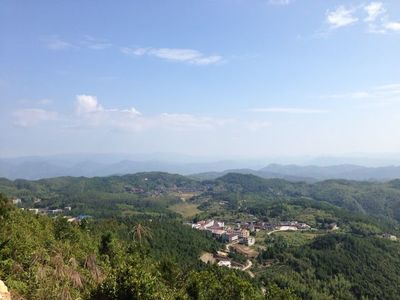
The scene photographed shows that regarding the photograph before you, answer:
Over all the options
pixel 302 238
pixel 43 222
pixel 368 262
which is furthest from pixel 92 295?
pixel 302 238

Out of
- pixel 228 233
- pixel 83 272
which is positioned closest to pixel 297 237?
pixel 228 233

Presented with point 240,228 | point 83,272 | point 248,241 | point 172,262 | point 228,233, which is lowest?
point 240,228

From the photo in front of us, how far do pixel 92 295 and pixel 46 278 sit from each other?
3.62 meters

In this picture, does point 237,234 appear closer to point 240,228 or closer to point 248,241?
point 248,241

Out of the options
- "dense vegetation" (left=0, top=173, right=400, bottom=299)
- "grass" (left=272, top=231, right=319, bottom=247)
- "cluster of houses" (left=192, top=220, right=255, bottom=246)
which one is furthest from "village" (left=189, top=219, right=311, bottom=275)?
"grass" (left=272, top=231, right=319, bottom=247)

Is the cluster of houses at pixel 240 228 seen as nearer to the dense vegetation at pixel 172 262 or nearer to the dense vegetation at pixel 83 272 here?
the dense vegetation at pixel 172 262

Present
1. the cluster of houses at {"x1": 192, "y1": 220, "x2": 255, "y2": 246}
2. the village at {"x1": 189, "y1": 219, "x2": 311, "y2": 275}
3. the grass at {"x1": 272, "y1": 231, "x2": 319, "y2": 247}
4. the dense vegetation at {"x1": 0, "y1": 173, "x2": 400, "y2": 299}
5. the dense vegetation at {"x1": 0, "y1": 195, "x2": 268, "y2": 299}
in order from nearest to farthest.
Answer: the dense vegetation at {"x1": 0, "y1": 195, "x2": 268, "y2": 299} < the dense vegetation at {"x1": 0, "y1": 173, "x2": 400, "y2": 299} < the village at {"x1": 189, "y1": 219, "x2": 311, "y2": 275} < the grass at {"x1": 272, "y1": 231, "x2": 319, "y2": 247} < the cluster of houses at {"x1": 192, "y1": 220, "x2": 255, "y2": 246}

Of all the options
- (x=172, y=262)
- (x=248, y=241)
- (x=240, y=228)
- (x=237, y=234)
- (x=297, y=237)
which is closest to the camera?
(x=172, y=262)

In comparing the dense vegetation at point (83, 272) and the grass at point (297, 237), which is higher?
the dense vegetation at point (83, 272)

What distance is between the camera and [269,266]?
119 m

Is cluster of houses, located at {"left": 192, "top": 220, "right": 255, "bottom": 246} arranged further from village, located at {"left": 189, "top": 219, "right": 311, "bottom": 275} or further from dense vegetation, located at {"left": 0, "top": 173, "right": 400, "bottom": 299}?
dense vegetation, located at {"left": 0, "top": 173, "right": 400, "bottom": 299}

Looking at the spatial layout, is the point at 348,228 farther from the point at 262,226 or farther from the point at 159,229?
the point at 159,229

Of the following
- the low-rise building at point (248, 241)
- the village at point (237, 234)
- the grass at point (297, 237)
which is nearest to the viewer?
the village at point (237, 234)

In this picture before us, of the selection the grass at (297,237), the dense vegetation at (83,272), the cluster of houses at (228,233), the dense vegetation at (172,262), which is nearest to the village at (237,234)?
the cluster of houses at (228,233)
